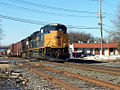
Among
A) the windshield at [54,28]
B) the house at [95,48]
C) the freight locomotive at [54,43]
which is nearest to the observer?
Result: the freight locomotive at [54,43]

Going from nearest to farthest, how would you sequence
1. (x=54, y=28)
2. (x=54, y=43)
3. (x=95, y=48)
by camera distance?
1. (x=54, y=43)
2. (x=54, y=28)
3. (x=95, y=48)

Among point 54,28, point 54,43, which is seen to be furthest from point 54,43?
point 54,28

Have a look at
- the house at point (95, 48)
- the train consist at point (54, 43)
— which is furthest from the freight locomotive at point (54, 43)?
the house at point (95, 48)

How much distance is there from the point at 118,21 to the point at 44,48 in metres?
27.0

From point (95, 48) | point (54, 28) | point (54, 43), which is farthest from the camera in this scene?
point (95, 48)

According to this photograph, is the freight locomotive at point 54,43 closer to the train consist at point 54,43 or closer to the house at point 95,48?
the train consist at point 54,43

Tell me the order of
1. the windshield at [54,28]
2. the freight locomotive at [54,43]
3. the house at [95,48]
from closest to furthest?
the freight locomotive at [54,43] → the windshield at [54,28] → the house at [95,48]

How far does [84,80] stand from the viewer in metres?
7.47

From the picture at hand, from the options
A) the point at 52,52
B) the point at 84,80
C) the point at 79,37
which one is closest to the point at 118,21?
the point at 52,52

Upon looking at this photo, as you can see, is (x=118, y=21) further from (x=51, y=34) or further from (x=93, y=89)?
(x=93, y=89)

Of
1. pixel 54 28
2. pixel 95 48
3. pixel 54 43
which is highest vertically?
pixel 54 28

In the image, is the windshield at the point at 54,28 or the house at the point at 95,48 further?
the house at the point at 95,48

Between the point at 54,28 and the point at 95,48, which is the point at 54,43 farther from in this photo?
the point at 95,48

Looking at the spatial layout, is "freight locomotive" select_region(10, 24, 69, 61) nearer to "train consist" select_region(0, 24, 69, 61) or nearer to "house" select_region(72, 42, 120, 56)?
"train consist" select_region(0, 24, 69, 61)
